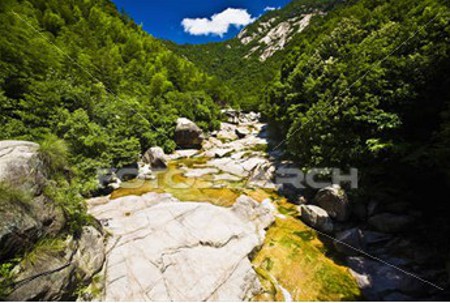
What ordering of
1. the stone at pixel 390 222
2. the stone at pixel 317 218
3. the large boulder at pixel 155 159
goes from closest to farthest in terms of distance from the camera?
1. the stone at pixel 390 222
2. the stone at pixel 317 218
3. the large boulder at pixel 155 159

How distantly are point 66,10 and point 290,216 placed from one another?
40.4 meters

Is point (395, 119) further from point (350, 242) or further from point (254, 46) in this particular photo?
point (254, 46)

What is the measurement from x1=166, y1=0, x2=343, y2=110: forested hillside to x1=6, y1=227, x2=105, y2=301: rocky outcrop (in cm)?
5905

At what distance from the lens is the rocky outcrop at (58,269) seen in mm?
3766

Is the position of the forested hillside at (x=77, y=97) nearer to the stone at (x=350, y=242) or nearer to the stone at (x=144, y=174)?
the stone at (x=144, y=174)

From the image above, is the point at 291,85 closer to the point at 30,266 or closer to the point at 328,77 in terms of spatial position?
the point at 328,77

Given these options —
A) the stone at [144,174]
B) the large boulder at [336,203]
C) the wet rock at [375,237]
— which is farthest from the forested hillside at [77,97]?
the wet rock at [375,237]

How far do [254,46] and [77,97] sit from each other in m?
98.0

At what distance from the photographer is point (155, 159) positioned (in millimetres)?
17078

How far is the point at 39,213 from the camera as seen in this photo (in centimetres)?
447

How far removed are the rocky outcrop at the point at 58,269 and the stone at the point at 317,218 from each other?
8684 mm

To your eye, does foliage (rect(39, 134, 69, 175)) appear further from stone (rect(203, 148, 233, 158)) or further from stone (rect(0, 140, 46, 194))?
stone (rect(203, 148, 233, 158))

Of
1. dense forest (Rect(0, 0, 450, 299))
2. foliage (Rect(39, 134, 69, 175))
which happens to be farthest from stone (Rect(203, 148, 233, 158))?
foliage (Rect(39, 134, 69, 175))

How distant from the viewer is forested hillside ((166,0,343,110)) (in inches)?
2918
